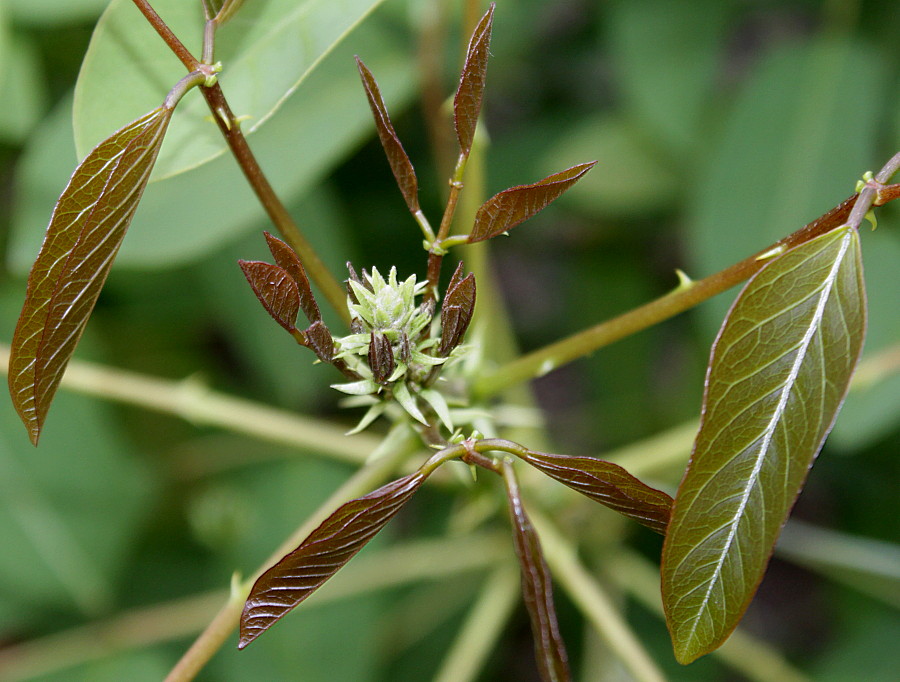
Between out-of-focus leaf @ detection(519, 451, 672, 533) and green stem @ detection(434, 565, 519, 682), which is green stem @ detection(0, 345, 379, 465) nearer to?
green stem @ detection(434, 565, 519, 682)

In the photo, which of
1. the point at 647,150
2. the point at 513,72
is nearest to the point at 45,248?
the point at 647,150

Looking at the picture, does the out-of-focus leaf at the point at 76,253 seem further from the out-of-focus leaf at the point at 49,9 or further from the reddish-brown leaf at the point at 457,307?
the out-of-focus leaf at the point at 49,9

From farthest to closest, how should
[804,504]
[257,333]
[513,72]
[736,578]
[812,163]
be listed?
[804,504], [513,72], [257,333], [812,163], [736,578]

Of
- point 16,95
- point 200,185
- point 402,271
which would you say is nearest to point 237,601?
point 200,185

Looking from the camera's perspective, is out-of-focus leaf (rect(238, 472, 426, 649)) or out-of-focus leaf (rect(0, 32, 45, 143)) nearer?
out-of-focus leaf (rect(238, 472, 426, 649))

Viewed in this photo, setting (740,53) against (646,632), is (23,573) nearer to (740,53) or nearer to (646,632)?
(646,632)

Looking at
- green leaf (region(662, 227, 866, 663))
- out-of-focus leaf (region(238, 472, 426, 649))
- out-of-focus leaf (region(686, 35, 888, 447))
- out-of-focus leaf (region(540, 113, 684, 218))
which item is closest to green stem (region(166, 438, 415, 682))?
out-of-focus leaf (region(238, 472, 426, 649))

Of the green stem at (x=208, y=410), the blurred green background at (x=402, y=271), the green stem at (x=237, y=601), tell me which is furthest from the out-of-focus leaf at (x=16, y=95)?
the green stem at (x=237, y=601)
